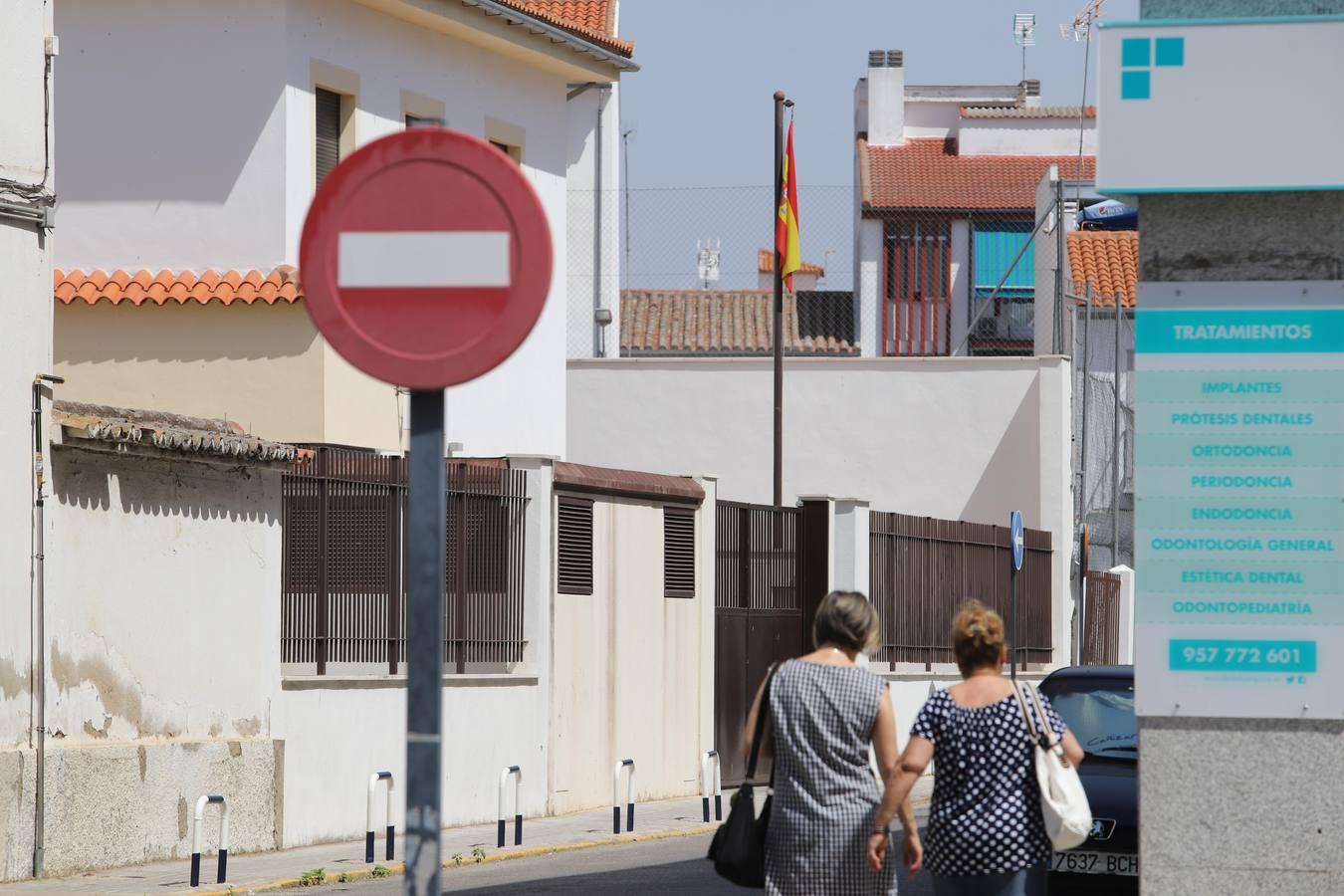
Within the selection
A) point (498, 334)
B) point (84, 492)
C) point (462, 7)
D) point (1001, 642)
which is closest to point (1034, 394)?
point (462, 7)

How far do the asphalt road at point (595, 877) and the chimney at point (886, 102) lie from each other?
1906 inches

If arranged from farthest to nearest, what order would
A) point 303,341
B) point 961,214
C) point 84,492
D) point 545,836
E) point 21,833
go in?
point 961,214, point 303,341, point 545,836, point 84,492, point 21,833

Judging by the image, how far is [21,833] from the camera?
14156 mm

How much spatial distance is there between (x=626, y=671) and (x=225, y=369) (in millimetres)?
5260

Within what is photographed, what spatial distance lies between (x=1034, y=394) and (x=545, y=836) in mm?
18815

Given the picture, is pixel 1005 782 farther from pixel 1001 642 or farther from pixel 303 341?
pixel 303 341

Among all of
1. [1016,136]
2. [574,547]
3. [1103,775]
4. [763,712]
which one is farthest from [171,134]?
[1016,136]

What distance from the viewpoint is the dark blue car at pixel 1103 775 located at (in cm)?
1283

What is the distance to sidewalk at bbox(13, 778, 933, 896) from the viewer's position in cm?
1412

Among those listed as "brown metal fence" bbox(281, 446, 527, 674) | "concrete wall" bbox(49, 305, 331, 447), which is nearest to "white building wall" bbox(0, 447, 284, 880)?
"brown metal fence" bbox(281, 446, 527, 674)

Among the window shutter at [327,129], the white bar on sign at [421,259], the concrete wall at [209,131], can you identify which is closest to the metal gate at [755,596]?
the concrete wall at [209,131]

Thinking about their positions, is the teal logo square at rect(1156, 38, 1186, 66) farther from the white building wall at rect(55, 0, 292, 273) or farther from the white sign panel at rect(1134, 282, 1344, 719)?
the white building wall at rect(55, 0, 292, 273)

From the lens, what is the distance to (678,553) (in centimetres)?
2342

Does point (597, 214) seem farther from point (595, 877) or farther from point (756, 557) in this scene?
point (595, 877)
